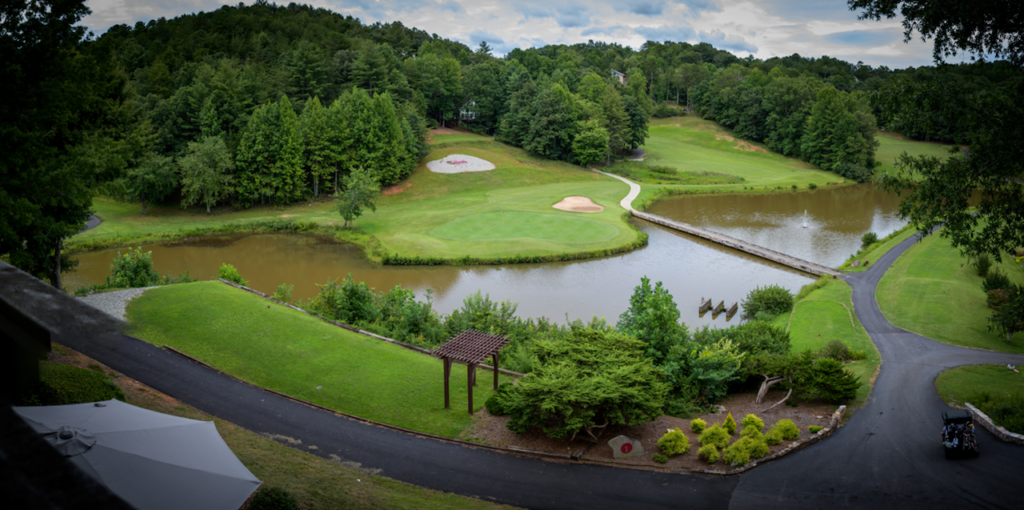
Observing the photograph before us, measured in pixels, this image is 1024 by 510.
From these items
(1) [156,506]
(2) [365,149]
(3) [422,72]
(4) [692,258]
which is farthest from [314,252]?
(3) [422,72]

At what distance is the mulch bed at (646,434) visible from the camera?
14297mm

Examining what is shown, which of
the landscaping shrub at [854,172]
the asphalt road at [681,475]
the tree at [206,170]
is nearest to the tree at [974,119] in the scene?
the asphalt road at [681,475]

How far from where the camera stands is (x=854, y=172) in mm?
71312

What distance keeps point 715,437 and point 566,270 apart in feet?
75.2

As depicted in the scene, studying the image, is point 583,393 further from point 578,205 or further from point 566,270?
point 578,205

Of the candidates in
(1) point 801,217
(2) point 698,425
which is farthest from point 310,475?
(1) point 801,217

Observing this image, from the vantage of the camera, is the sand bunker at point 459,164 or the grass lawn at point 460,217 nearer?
the grass lawn at point 460,217

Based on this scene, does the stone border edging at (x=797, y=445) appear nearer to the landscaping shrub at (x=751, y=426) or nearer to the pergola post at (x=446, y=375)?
the landscaping shrub at (x=751, y=426)

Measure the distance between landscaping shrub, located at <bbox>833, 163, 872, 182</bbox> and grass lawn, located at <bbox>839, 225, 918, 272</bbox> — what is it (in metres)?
29.1

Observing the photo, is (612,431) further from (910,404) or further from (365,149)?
(365,149)

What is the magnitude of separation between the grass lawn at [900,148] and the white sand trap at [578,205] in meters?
45.9

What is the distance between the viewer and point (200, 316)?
72.2 feet

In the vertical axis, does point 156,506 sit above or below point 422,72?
below

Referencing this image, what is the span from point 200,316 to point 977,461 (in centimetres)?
2379
